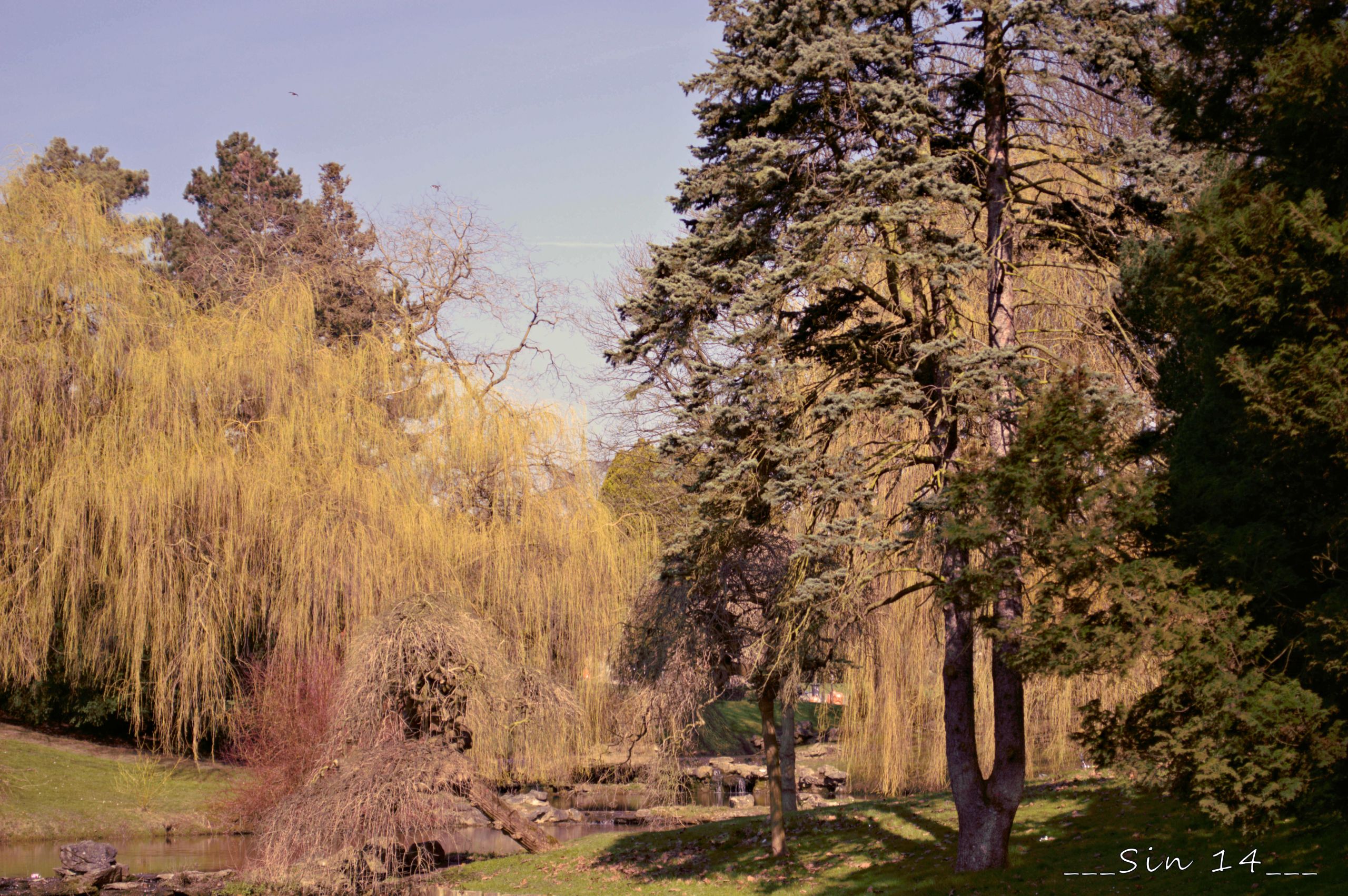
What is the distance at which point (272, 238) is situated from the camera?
151ft

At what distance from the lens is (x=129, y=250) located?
22.1 meters

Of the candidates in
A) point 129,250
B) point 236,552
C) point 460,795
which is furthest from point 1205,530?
point 129,250

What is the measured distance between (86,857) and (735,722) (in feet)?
82.6

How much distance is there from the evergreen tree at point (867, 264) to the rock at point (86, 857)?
9.92m

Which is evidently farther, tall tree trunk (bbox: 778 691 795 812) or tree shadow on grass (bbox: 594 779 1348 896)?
tall tree trunk (bbox: 778 691 795 812)

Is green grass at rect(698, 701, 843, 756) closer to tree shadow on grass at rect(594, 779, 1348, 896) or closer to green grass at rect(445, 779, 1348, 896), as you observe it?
tree shadow on grass at rect(594, 779, 1348, 896)

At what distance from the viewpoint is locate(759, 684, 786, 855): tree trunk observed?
45.9 feet

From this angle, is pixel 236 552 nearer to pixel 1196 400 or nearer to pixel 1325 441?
pixel 1196 400

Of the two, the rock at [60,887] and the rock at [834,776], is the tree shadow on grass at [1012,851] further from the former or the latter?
the rock at [834,776]

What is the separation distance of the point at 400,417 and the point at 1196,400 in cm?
1791

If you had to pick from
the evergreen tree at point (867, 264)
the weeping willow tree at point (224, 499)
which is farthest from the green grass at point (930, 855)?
the weeping willow tree at point (224, 499)

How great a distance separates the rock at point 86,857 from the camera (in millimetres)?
15586

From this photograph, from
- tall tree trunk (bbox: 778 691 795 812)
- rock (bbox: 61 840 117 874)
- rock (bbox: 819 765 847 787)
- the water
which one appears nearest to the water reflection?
the water

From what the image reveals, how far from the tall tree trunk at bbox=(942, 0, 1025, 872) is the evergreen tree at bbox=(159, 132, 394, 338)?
2060 centimetres
